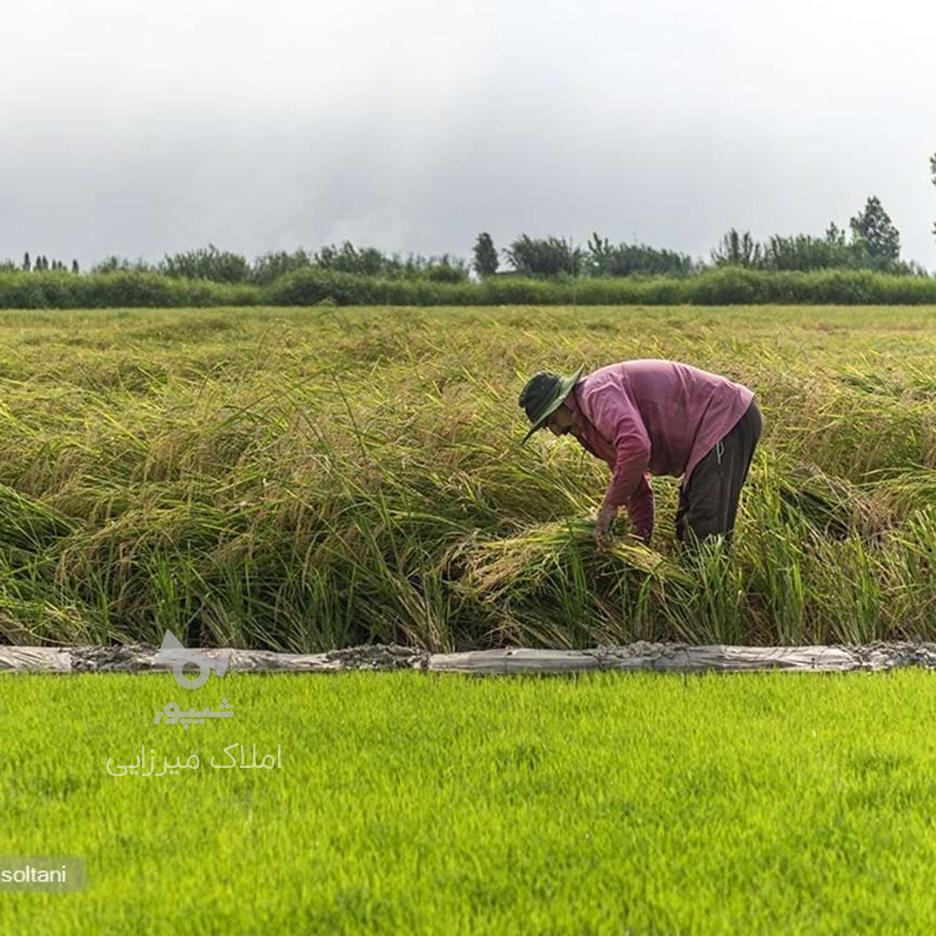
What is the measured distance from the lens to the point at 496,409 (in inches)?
206

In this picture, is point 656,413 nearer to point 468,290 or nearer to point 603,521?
Answer: point 603,521

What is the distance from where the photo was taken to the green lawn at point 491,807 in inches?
73.7

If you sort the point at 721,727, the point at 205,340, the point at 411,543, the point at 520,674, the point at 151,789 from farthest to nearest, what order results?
1. the point at 205,340
2. the point at 411,543
3. the point at 520,674
4. the point at 721,727
5. the point at 151,789

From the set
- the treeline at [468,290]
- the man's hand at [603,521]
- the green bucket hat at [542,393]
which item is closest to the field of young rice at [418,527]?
the man's hand at [603,521]

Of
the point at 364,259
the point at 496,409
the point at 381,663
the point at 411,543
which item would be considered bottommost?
the point at 381,663

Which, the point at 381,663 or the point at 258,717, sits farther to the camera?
the point at 381,663

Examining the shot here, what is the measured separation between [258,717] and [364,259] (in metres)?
29.3

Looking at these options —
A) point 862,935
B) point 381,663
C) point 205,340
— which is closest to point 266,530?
point 381,663

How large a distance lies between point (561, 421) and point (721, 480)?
0.73 metres

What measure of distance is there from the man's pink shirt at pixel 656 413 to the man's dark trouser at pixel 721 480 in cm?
5

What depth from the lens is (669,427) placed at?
3887 millimetres

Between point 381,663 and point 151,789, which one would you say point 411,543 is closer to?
point 381,663

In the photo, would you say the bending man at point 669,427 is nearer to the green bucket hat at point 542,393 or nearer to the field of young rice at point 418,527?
the green bucket hat at point 542,393

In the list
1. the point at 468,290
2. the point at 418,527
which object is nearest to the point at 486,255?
the point at 468,290
